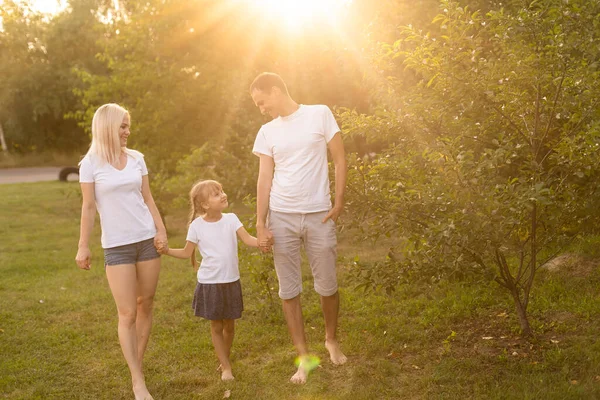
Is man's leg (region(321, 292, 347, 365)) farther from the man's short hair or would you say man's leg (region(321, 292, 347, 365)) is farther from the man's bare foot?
the man's short hair

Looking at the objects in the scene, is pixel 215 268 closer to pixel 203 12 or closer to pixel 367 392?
pixel 367 392

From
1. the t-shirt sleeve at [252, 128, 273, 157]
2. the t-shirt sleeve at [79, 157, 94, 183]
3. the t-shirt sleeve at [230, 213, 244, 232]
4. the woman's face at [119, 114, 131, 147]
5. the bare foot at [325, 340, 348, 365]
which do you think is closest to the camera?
the t-shirt sleeve at [79, 157, 94, 183]

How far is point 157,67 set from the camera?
1692cm

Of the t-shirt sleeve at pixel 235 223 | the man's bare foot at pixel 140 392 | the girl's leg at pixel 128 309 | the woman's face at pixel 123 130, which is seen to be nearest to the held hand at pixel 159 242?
the girl's leg at pixel 128 309

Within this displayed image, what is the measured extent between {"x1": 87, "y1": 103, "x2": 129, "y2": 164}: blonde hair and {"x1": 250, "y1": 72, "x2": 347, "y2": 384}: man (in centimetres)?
99

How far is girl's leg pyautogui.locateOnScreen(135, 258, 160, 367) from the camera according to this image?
15.2 feet

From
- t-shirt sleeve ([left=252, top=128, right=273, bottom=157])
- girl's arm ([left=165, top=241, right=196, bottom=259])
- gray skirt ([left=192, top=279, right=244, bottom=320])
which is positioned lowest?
gray skirt ([left=192, top=279, right=244, bottom=320])

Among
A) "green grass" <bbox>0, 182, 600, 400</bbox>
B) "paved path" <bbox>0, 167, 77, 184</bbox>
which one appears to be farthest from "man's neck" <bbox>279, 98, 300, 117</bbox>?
"paved path" <bbox>0, 167, 77, 184</bbox>

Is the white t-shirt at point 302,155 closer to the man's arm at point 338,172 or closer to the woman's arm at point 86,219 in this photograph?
the man's arm at point 338,172

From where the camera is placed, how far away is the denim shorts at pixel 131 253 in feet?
14.8

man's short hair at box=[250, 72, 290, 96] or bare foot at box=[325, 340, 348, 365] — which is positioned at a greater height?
man's short hair at box=[250, 72, 290, 96]

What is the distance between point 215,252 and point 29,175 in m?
29.7

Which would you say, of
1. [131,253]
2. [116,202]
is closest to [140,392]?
[131,253]

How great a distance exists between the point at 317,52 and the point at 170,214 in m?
7.50
